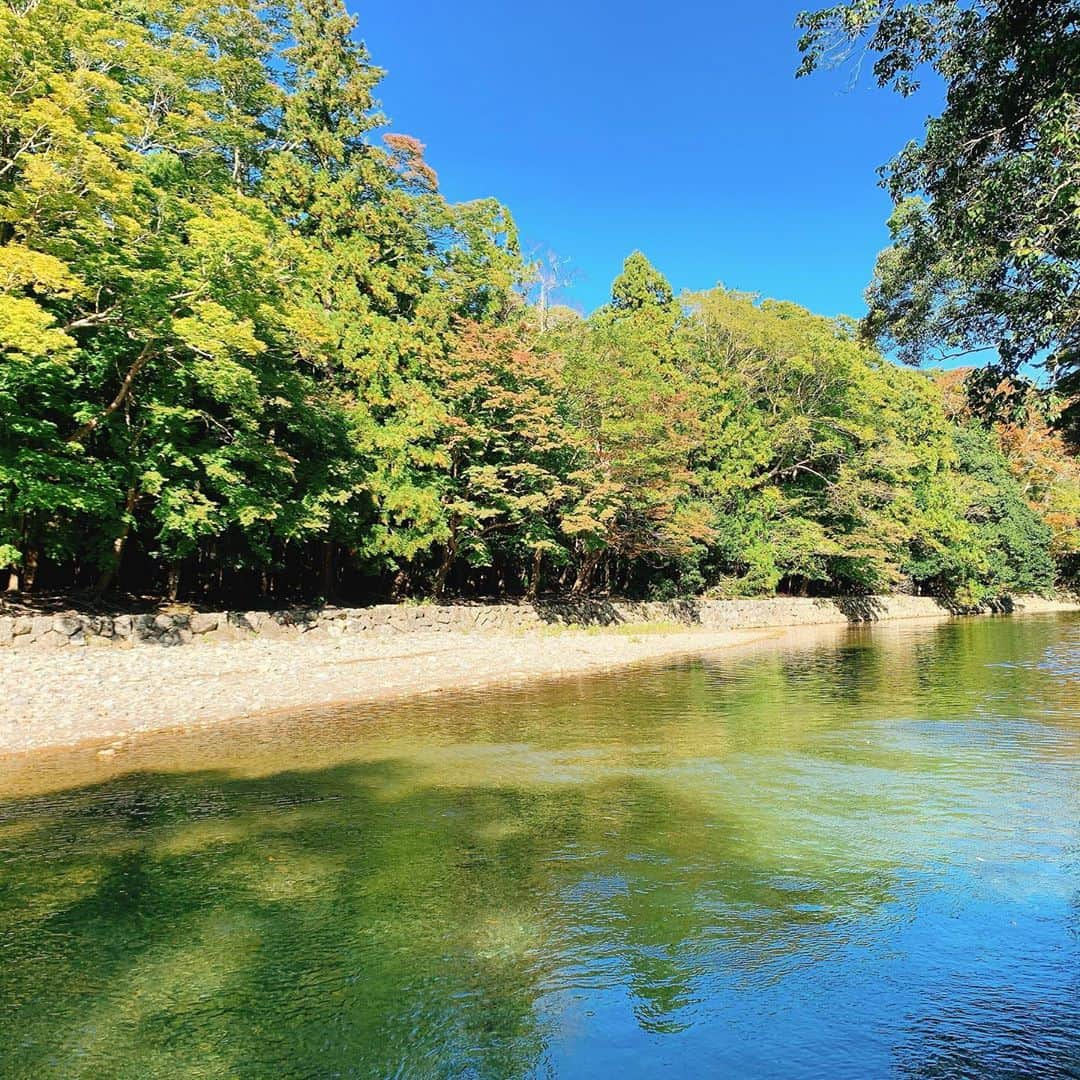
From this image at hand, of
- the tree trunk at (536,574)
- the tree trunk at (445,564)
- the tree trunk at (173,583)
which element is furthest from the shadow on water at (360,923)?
the tree trunk at (536,574)

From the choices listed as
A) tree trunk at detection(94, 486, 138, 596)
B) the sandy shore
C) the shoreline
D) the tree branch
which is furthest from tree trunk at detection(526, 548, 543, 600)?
the tree branch

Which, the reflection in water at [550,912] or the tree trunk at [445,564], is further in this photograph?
the tree trunk at [445,564]

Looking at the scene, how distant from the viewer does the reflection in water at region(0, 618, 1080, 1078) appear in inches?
143

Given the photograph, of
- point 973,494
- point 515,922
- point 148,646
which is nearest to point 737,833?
point 515,922

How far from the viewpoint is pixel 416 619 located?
21.5 metres

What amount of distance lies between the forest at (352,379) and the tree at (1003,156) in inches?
5.8

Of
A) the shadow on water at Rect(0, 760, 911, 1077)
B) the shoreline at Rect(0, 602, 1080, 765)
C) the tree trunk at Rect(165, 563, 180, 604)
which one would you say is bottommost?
the shadow on water at Rect(0, 760, 911, 1077)

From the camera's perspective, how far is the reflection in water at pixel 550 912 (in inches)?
143

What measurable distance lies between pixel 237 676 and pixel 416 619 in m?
7.76

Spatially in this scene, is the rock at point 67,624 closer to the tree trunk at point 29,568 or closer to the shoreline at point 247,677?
the shoreline at point 247,677

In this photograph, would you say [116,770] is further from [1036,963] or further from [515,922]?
[1036,963]

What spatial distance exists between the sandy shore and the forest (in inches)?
106

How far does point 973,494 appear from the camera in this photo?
4478 centimetres

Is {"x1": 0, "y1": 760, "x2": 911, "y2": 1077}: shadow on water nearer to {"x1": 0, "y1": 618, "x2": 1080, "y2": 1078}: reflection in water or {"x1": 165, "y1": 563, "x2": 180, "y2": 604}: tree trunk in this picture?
{"x1": 0, "y1": 618, "x2": 1080, "y2": 1078}: reflection in water
